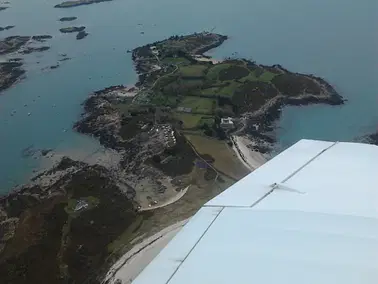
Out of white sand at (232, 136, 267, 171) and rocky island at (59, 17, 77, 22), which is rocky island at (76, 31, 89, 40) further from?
white sand at (232, 136, 267, 171)

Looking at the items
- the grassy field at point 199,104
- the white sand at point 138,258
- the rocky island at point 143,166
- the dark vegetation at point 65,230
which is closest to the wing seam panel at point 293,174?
the white sand at point 138,258

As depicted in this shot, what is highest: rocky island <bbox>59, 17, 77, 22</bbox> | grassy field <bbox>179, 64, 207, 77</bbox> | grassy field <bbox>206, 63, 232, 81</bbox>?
grassy field <bbox>206, 63, 232, 81</bbox>

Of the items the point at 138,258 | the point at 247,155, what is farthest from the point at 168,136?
the point at 138,258

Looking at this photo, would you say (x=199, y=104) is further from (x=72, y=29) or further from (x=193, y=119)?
(x=72, y=29)

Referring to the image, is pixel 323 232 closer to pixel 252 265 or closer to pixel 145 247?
pixel 252 265

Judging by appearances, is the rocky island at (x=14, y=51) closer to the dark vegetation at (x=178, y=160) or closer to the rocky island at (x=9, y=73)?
the rocky island at (x=9, y=73)

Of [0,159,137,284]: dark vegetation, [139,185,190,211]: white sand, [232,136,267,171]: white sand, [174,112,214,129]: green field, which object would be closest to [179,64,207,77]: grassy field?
[174,112,214,129]: green field
